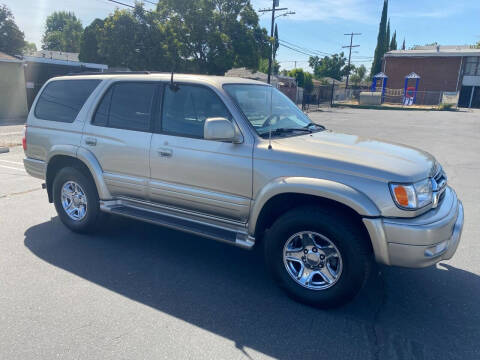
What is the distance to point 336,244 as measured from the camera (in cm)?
315

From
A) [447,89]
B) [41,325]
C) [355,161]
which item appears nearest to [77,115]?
[41,325]

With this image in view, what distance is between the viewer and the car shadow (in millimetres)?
2855

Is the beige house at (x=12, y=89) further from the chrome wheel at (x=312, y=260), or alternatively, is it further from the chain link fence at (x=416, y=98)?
the chain link fence at (x=416, y=98)

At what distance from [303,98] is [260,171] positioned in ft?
115

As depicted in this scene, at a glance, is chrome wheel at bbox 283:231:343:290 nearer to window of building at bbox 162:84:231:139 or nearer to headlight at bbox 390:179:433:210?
headlight at bbox 390:179:433:210

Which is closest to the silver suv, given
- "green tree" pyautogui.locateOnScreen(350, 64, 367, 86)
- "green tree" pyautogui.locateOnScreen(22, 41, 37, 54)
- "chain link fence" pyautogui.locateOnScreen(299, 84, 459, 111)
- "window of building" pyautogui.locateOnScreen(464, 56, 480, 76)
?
"chain link fence" pyautogui.locateOnScreen(299, 84, 459, 111)

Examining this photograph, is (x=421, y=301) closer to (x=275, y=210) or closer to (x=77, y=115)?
(x=275, y=210)

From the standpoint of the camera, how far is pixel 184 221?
396 cm

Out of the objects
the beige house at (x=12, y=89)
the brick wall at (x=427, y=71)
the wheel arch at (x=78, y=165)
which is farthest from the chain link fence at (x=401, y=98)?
the wheel arch at (x=78, y=165)

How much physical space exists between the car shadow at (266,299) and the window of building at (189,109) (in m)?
1.41

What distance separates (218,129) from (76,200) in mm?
2434

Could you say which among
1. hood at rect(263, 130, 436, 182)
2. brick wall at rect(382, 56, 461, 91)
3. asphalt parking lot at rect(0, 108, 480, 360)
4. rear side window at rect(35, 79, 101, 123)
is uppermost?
brick wall at rect(382, 56, 461, 91)

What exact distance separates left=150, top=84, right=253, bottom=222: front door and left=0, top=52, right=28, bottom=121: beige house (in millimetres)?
19148

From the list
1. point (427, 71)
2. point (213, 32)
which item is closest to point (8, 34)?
point (213, 32)
